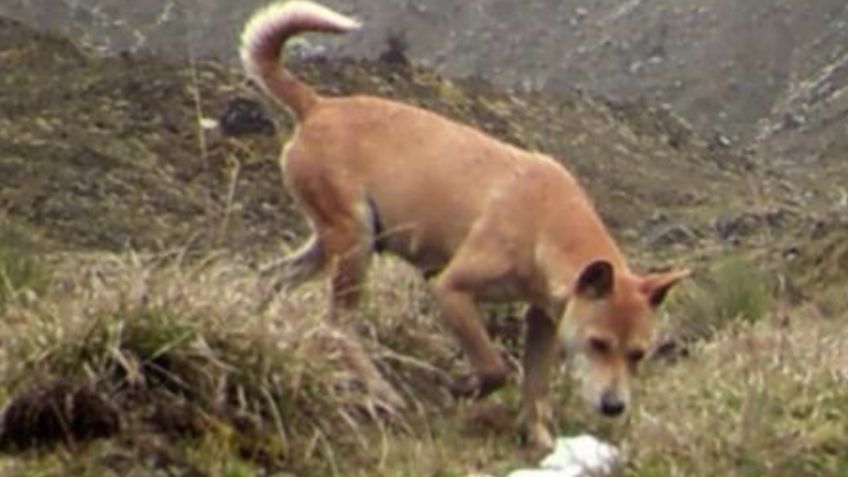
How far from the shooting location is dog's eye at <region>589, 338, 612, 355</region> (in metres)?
11.5

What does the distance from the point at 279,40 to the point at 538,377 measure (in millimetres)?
2455

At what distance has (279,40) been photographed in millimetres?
13555

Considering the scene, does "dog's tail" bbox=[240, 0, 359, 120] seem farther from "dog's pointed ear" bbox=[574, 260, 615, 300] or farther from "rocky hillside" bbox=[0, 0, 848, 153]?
"rocky hillside" bbox=[0, 0, 848, 153]

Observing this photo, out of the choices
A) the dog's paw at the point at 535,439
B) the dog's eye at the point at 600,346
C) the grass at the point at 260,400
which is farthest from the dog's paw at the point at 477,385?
the dog's eye at the point at 600,346

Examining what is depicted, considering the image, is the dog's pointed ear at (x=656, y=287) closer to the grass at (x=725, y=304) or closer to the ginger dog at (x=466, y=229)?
the ginger dog at (x=466, y=229)

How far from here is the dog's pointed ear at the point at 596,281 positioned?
11.4 m

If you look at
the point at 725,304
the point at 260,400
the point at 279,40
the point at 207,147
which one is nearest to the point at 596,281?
the point at 260,400

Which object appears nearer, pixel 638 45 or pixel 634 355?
pixel 634 355

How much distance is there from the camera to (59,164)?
104 feet

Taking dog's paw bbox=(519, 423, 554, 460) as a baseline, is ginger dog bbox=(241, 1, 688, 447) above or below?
above

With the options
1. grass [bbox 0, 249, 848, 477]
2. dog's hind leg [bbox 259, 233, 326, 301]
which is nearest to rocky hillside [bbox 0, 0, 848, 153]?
dog's hind leg [bbox 259, 233, 326, 301]

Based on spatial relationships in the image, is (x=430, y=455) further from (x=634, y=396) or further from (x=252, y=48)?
(x=252, y=48)

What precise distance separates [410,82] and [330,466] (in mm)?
29638

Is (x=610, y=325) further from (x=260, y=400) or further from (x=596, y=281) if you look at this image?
(x=260, y=400)
